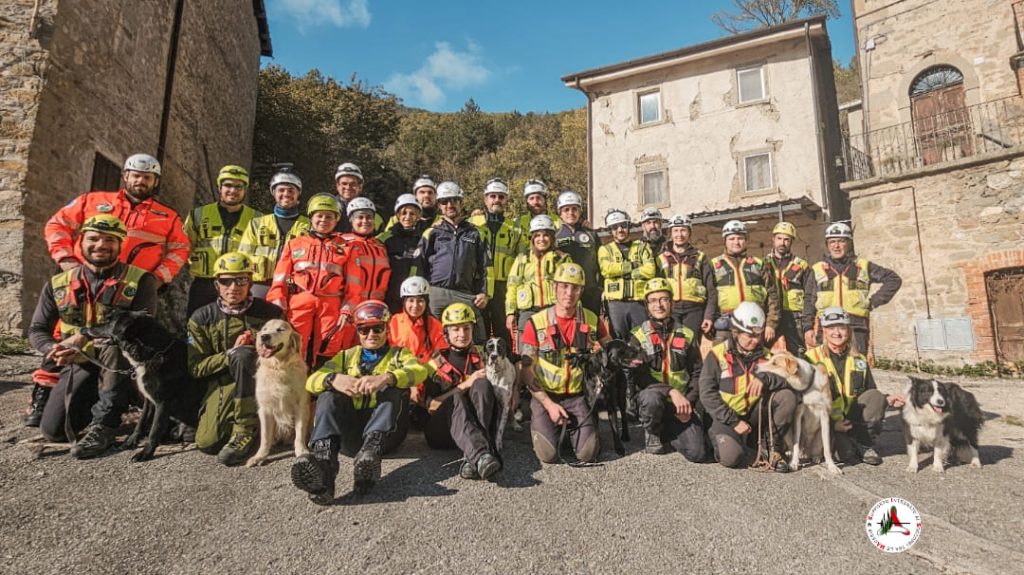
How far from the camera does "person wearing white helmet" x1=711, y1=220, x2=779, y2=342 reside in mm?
5797

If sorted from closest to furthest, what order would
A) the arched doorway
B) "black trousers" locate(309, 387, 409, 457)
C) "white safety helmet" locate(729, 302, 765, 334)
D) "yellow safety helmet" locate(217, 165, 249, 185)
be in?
1. "black trousers" locate(309, 387, 409, 457)
2. "white safety helmet" locate(729, 302, 765, 334)
3. "yellow safety helmet" locate(217, 165, 249, 185)
4. the arched doorway

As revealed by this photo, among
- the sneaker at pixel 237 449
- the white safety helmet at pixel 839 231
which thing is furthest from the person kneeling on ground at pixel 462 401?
the white safety helmet at pixel 839 231

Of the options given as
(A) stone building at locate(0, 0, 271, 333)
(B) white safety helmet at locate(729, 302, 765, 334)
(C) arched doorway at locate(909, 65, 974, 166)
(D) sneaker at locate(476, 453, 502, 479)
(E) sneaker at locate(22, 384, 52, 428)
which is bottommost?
(D) sneaker at locate(476, 453, 502, 479)

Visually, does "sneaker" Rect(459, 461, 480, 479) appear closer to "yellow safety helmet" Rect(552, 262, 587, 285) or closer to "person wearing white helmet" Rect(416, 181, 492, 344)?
"person wearing white helmet" Rect(416, 181, 492, 344)

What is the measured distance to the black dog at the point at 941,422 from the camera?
4.03 meters

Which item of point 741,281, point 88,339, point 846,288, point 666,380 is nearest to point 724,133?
point 846,288

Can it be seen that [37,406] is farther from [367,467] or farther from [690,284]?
[690,284]

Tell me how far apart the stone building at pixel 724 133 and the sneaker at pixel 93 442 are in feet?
43.8

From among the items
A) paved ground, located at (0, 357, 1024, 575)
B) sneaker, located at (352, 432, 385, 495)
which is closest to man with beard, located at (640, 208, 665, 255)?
paved ground, located at (0, 357, 1024, 575)

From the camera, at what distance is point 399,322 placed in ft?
15.0

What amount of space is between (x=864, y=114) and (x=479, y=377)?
1615 cm

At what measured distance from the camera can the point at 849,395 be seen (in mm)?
4422

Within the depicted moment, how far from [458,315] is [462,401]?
2.49ft

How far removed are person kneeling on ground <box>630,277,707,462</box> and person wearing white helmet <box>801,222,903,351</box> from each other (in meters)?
1.91
